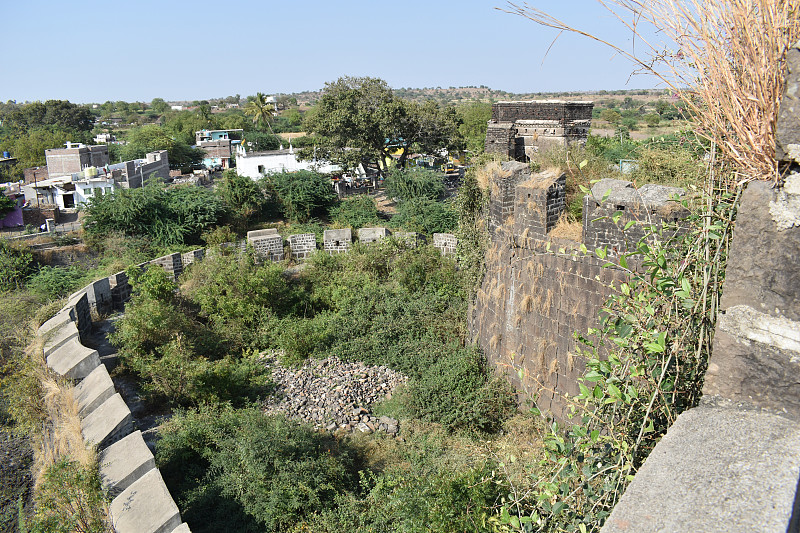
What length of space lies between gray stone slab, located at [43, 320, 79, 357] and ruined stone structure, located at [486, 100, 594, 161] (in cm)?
768

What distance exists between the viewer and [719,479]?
4.51 feet

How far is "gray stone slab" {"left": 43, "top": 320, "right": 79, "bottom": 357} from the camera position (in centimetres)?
705

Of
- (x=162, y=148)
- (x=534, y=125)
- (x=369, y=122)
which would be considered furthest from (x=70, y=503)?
(x=162, y=148)

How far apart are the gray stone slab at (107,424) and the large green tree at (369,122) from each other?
21.4 metres

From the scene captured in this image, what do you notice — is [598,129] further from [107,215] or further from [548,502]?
[548,502]

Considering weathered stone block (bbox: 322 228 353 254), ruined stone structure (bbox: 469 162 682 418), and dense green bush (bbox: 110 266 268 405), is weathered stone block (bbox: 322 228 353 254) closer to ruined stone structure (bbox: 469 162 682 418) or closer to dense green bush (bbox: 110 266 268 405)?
dense green bush (bbox: 110 266 268 405)

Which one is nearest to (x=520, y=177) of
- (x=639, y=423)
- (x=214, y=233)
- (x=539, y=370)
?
(x=539, y=370)

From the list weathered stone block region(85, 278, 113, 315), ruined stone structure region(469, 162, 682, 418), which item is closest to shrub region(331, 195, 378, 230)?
weathered stone block region(85, 278, 113, 315)

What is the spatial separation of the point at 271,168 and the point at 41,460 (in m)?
26.9

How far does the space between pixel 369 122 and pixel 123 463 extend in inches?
892

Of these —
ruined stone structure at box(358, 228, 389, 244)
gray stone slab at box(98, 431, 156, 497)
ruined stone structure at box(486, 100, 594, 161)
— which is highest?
ruined stone structure at box(486, 100, 594, 161)

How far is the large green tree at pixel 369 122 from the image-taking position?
1008 inches

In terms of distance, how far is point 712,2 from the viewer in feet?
5.93

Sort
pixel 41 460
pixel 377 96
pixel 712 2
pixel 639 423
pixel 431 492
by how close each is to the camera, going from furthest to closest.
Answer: pixel 377 96 → pixel 41 460 → pixel 431 492 → pixel 639 423 → pixel 712 2
